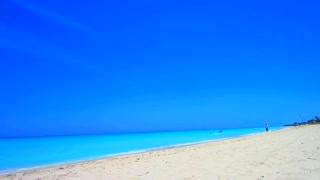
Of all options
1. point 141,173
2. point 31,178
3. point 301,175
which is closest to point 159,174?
point 141,173

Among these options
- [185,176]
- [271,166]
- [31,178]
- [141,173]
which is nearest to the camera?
[185,176]

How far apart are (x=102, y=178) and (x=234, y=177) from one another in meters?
4.07

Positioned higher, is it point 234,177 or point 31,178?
point 31,178

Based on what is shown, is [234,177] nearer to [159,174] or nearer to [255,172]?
[255,172]

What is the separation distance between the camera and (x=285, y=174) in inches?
275

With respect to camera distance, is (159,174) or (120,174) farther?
(120,174)

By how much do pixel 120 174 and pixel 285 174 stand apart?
5.02m

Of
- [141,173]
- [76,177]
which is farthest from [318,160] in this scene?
[76,177]

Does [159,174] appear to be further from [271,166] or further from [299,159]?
[299,159]

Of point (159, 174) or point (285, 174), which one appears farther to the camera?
point (159, 174)

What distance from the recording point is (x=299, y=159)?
9133 millimetres

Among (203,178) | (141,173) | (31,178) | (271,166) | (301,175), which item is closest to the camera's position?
(301,175)

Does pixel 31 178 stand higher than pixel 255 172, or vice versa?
pixel 31 178

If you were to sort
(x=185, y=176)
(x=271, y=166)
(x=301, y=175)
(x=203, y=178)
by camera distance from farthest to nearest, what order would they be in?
(x=271, y=166) < (x=185, y=176) < (x=203, y=178) < (x=301, y=175)
